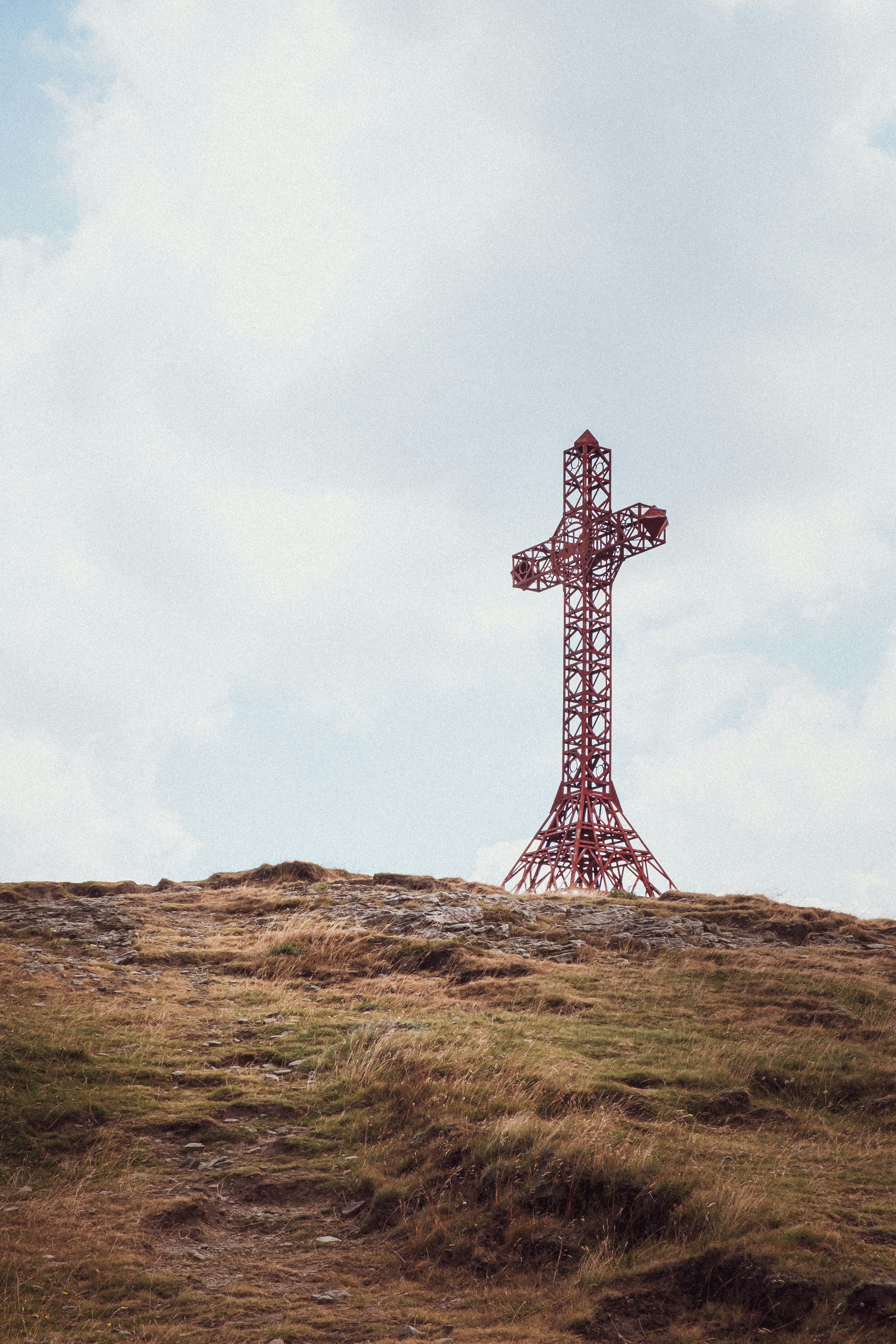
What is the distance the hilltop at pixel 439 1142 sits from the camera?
813 cm

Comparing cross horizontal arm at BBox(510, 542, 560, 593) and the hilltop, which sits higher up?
cross horizontal arm at BBox(510, 542, 560, 593)

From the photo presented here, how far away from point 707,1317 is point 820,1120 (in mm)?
4904

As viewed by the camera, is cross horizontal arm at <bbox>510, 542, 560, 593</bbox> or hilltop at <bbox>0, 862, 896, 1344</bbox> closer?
hilltop at <bbox>0, 862, 896, 1344</bbox>

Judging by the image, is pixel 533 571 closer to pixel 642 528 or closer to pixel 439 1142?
pixel 642 528

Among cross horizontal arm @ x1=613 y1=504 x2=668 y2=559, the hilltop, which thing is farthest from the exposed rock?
cross horizontal arm @ x1=613 y1=504 x2=668 y2=559

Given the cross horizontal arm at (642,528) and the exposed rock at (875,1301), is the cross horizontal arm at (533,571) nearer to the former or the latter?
the cross horizontal arm at (642,528)

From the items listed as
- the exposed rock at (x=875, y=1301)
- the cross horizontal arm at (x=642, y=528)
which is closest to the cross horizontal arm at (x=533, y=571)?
the cross horizontal arm at (x=642, y=528)

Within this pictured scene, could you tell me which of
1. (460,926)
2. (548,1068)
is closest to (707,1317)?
(548,1068)

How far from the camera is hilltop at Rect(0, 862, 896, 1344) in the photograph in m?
8.13

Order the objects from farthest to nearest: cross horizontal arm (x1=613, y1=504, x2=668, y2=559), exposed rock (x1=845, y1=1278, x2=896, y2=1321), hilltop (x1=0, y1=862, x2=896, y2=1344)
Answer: cross horizontal arm (x1=613, y1=504, x2=668, y2=559), hilltop (x1=0, y1=862, x2=896, y2=1344), exposed rock (x1=845, y1=1278, x2=896, y2=1321)

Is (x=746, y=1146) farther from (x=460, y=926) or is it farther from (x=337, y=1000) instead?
(x=460, y=926)

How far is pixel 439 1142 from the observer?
10.7m

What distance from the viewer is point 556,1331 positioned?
779cm

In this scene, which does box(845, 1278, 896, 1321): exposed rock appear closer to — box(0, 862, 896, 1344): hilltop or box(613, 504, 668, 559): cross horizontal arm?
box(0, 862, 896, 1344): hilltop
